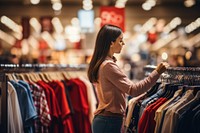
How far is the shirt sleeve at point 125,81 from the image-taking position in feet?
13.5

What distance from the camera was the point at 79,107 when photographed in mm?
6520

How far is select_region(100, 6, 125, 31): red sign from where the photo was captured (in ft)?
32.9

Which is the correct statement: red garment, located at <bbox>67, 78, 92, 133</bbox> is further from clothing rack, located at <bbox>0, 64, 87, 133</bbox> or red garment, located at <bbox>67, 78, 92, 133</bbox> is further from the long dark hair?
the long dark hair

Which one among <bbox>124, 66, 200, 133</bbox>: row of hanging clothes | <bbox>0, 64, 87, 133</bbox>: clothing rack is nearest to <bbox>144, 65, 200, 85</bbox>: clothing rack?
<bbox>124, 66, 200, 133</bbox>: row of hanging clothes

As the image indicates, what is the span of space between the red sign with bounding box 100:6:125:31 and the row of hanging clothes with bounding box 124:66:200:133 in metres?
4.99

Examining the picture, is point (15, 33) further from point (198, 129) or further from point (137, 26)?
point (198, 129)

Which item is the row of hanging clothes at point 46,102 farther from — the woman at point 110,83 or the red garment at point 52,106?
the woman at point 110,83

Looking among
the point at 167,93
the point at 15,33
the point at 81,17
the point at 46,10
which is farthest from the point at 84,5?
the point at 167,93

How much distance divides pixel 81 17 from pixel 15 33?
1798 cm

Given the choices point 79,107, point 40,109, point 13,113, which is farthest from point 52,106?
point 13,113

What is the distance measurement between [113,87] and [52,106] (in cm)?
182

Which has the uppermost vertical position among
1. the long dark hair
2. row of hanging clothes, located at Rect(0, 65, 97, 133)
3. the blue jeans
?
the long dark hair

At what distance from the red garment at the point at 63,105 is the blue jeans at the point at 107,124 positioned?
178 centimetres

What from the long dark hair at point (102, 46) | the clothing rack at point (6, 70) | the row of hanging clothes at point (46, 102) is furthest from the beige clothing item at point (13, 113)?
the long dark hair at point (102, 46)
